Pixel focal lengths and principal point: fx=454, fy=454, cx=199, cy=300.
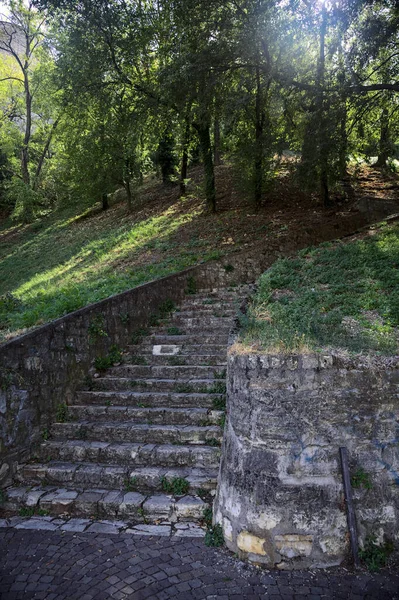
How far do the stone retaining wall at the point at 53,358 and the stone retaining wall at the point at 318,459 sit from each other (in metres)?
3.16

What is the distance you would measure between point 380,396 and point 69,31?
13.4 m

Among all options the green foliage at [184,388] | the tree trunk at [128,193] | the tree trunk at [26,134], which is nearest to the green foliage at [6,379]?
the green foliage at [184,388]

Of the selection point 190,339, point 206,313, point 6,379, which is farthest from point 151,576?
point 206,313

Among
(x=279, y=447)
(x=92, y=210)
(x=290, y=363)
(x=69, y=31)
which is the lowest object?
(x=279, y=447)

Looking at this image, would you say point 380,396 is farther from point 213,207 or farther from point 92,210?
point 92,210

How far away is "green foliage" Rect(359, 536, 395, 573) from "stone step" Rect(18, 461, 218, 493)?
5.54 feet

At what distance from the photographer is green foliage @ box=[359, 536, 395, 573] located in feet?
13.0

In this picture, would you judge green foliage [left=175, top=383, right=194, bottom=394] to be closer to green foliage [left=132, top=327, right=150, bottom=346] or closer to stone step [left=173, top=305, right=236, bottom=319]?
green foliage [left=132, top=327, right=150, bottom=346]

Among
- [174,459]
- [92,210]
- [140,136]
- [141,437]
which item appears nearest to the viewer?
[174,459]

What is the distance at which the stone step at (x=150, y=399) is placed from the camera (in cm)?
646

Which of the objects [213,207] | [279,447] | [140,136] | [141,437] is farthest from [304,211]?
[279,447]

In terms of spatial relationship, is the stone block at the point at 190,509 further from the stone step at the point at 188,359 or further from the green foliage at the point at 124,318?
the green foliage at the point at 124,318

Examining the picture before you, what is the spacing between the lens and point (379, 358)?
13.7ft

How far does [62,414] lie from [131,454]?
57.7 inches
